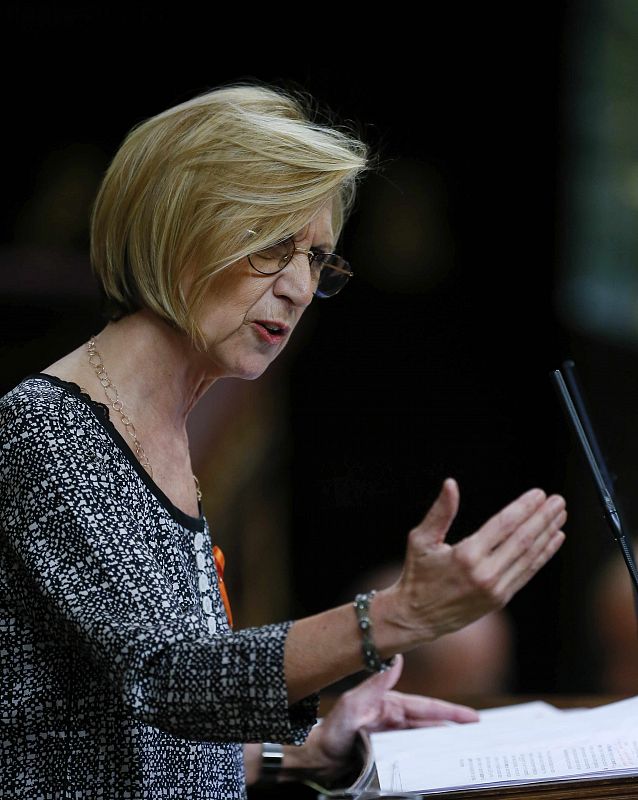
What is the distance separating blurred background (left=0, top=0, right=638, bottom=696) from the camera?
342 cm

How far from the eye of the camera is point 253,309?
1342 millimetres

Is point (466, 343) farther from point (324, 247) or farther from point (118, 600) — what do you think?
point (118, 600)

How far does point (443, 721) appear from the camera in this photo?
4.90ft

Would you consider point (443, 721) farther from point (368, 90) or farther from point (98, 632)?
point (368, 90)

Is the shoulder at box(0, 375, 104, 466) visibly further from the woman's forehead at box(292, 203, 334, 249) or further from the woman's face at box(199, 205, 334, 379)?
the woman's forehead at box(292, 203, 334, 249)

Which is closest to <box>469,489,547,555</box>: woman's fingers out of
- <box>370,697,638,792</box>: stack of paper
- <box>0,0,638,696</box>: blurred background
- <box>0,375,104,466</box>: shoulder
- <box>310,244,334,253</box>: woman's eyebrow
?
<box>370,697,638,792</box>: stack of paper

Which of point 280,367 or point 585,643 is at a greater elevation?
point 280,367

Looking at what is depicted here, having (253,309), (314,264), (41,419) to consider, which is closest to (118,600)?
(41,419)

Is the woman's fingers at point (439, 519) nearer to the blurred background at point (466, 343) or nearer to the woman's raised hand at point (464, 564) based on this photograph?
the woman's raised hand at point (464, 564)

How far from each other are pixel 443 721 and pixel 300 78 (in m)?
2.33

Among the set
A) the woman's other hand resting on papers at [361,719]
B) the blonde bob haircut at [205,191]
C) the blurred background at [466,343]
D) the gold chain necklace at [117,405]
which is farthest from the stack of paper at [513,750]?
the blurred background at [466,343]

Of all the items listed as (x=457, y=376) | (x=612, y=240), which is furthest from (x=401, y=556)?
(x=612, y=240)

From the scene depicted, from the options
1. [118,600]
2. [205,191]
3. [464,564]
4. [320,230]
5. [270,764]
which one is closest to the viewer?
[464,564]

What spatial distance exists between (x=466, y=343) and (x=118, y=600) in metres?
2.65
